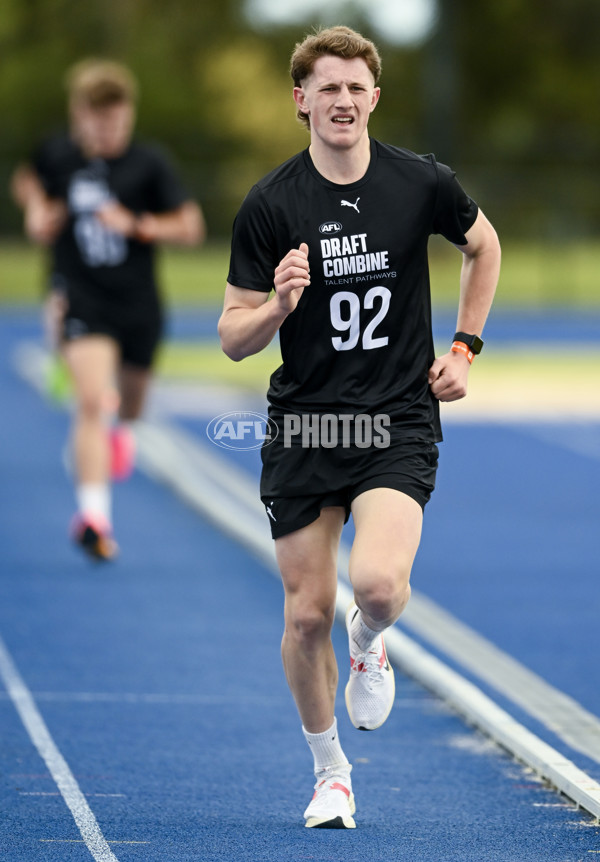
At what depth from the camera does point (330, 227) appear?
4.55 metres

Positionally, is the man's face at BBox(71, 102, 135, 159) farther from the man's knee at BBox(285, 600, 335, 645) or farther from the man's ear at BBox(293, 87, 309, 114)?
the man's knee at BBox(285, 600, 335, 645)

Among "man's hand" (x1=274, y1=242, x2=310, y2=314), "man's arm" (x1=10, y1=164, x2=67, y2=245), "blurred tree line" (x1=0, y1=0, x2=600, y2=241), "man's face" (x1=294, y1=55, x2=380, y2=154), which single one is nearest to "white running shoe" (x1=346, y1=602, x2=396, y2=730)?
"man's hand" (x1=274, y1=242, x2=310, y2=314)

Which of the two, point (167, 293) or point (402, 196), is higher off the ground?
point (402, 196)

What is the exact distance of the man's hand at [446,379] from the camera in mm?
4730

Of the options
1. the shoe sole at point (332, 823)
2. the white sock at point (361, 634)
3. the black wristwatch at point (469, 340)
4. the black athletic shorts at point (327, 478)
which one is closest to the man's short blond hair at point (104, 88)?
the black wristwatch at point (469, 340)

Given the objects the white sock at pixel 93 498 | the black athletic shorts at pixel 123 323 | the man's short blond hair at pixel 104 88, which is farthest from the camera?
the black athletic shorts at pixel 123 323

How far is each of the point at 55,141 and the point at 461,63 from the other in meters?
57.2

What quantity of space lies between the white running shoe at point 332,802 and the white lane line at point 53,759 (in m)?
0.62

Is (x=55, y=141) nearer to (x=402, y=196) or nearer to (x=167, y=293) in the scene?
(x=402, y=196)

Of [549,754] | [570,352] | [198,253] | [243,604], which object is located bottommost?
[198,253]

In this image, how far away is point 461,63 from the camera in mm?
Result: 64625

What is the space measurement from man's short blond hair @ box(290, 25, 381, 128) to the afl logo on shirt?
43 centimetres

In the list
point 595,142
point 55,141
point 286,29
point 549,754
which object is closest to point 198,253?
point 595,142

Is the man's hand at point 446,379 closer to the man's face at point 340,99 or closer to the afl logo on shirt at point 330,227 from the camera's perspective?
the afl logo on shirt at point 330,227
